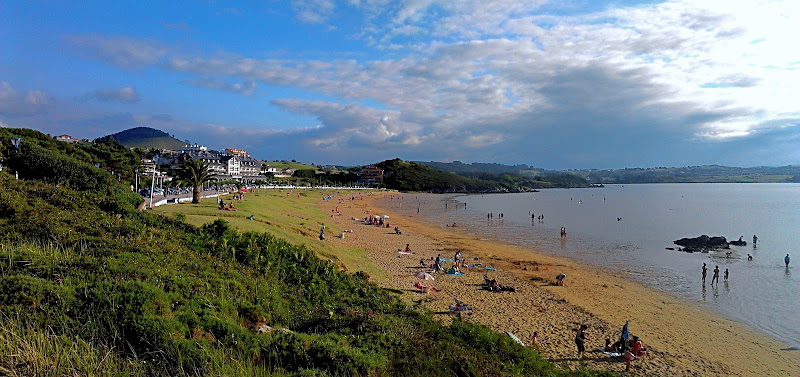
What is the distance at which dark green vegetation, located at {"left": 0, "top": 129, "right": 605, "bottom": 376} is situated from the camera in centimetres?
510

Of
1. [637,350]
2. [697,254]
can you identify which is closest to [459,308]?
[637,350]

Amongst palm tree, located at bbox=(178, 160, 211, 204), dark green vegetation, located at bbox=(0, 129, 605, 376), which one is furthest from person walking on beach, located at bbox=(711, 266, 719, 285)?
palm tree, located at bbox=(178, 160, 211, 204)

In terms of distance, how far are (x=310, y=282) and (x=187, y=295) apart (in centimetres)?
483

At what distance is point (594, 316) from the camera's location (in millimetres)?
16203

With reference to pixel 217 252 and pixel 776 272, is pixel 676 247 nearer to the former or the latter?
pixel 776 272

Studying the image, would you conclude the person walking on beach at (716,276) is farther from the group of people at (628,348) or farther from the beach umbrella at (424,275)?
the beach umbrella at (424,275)

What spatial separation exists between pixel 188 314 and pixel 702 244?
41143 mm

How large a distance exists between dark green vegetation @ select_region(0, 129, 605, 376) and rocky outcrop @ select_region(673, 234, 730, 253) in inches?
1259

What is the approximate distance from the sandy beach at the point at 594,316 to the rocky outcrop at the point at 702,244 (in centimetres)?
1460

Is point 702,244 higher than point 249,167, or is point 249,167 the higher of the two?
point 249,167

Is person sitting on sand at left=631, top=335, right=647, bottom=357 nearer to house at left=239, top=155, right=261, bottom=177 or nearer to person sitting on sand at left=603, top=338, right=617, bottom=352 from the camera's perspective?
person sitting on sand at left=603, top=338, right=617, bottom=352

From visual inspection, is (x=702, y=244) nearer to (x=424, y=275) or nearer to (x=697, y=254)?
(x=697, y=254)

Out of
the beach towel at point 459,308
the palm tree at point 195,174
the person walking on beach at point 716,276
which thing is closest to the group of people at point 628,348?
the beach towel at point 459,308

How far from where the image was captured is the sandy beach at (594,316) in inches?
488
